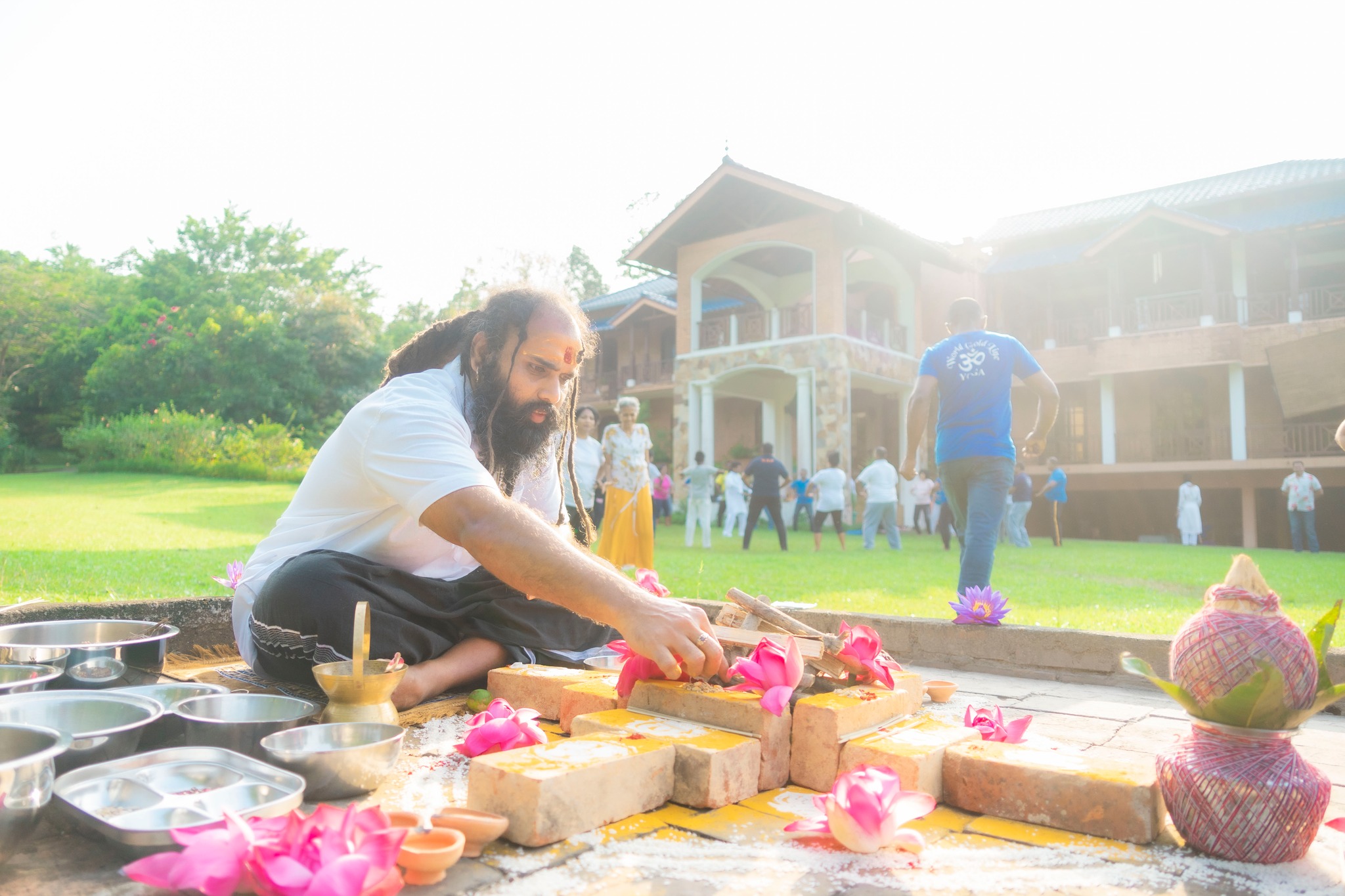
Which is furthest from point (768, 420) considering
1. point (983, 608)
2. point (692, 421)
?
point (983, 608)

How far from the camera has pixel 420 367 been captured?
9.18 feet

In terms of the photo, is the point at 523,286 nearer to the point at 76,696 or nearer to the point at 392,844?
the point at 76,696

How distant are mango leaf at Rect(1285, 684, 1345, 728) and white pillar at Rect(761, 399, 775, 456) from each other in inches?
776

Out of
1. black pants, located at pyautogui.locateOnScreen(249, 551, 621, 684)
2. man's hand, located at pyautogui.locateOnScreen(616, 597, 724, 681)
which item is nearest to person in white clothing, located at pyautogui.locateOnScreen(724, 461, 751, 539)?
black pants, located at pyautogui.locateOnScreen(249, 551, 621, 684)

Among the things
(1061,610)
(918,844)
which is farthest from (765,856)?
(1061,610)

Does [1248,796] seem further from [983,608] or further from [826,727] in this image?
[983,608]

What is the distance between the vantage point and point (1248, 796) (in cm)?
137

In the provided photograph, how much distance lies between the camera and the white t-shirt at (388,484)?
203 cm

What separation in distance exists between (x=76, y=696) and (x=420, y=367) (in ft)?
4.47

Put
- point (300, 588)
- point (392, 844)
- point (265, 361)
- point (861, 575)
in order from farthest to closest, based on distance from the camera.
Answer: point (265, 361)
point (861, 575)
point (300, 588)
point (392, 844)

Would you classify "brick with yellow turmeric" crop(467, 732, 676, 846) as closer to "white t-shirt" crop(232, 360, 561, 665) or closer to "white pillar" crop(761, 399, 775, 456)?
"white t-shirt" crop(232, 360, 561, 665)

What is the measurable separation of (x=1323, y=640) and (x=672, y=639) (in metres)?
1.14

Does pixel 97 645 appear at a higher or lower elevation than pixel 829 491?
lower

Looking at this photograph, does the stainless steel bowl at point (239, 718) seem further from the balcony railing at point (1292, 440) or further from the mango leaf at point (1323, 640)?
the balcony railing at point (1292, 440)
